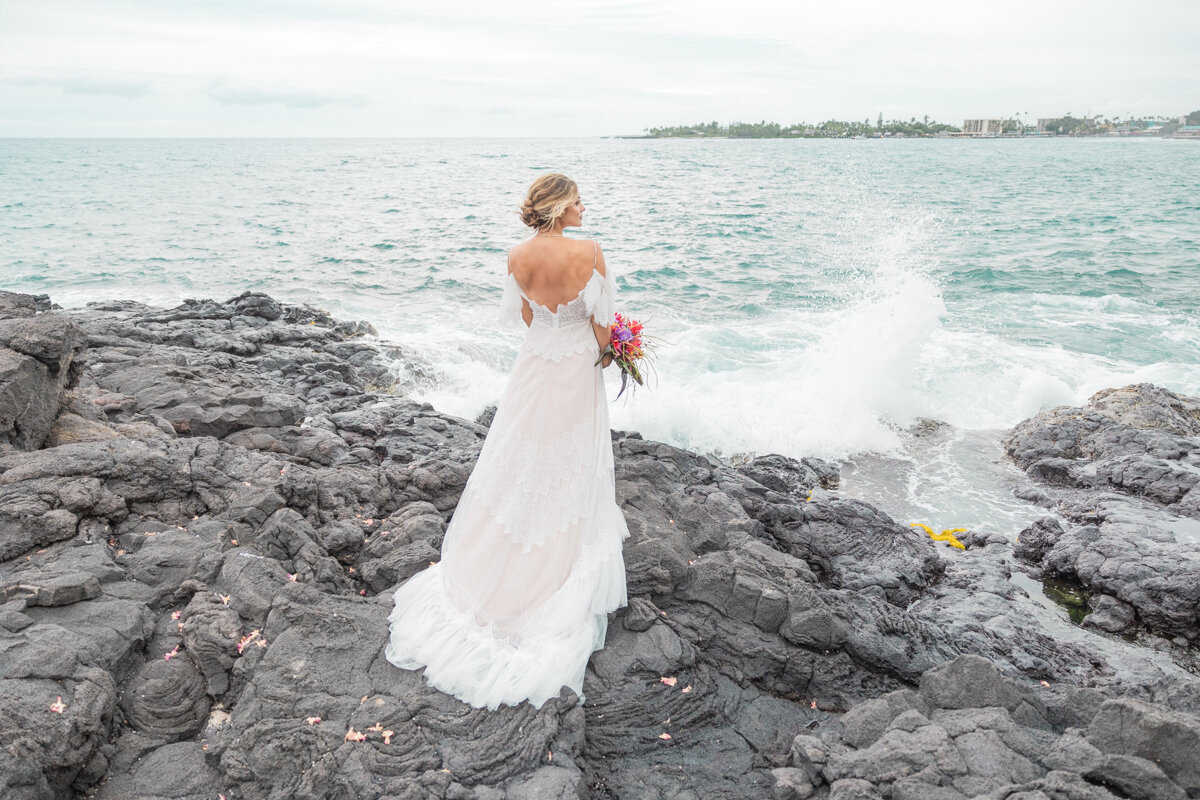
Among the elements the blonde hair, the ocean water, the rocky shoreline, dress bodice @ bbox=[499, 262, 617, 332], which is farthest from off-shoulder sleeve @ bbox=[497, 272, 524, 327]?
the ocean water

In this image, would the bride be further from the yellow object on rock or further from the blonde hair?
the yellow object on rock

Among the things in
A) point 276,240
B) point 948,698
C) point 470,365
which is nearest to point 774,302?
point 470,365

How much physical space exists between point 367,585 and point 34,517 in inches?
92.1

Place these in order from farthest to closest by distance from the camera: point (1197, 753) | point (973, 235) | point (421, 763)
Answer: point (973, 235) → point (421, 763) → point (1197, 753)

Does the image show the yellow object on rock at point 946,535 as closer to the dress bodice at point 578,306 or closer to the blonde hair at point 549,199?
the dress bodice at point 578,306

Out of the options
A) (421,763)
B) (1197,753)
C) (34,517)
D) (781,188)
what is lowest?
(421,763)

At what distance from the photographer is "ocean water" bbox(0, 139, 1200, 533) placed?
12719mm

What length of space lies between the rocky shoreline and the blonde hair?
2.61m

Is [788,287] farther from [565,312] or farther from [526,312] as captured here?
[565,312]

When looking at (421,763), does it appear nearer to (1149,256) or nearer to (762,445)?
(762,445)

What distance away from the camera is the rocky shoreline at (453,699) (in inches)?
145

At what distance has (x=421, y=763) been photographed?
377cm

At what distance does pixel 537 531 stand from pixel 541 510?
0.14 meters

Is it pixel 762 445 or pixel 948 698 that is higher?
pixel 948 698
